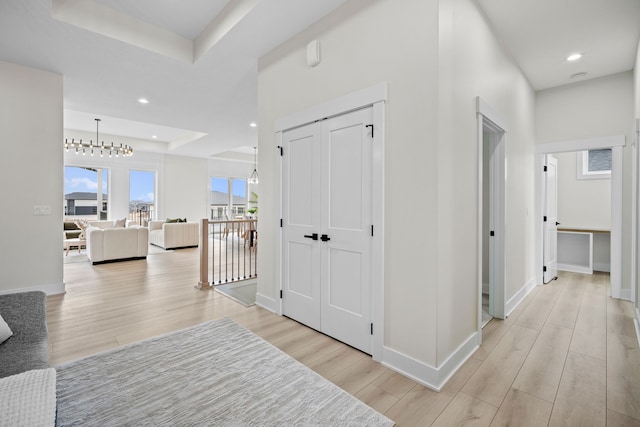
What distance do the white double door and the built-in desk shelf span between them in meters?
4.69

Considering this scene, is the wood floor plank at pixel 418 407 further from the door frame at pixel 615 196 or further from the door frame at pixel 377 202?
the door frame at pixel 615 196

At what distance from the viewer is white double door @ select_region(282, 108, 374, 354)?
2.40 metres

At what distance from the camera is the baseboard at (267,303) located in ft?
10.8

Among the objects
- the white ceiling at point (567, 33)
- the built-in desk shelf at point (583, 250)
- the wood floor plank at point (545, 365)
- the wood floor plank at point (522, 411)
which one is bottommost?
the wood floor plank at point (522, 411)

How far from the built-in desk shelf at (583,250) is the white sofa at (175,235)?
7.92 metres

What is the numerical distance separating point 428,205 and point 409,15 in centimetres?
136

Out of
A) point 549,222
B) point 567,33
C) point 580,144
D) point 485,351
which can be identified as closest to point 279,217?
point 485,351

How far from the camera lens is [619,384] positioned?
79.1 inches

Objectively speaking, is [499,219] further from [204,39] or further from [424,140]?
[204,39]

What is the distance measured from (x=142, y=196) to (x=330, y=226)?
349 inches

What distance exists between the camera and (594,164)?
5262mm

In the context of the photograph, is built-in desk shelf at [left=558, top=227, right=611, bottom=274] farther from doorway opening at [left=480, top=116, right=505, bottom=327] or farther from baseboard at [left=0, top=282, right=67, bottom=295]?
baseboard at [left=0, top=282, right=67, bottom=295]

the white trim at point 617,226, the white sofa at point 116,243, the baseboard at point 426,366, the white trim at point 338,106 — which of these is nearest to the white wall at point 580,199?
the white trim at point 617,226

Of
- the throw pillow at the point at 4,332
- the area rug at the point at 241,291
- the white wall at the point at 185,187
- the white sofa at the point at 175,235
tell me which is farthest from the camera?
the white wall at the point at 185,187
